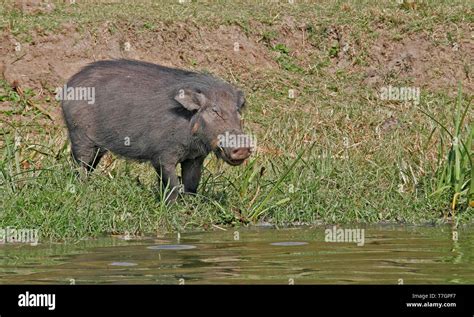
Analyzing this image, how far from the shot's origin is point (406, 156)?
1337 cm

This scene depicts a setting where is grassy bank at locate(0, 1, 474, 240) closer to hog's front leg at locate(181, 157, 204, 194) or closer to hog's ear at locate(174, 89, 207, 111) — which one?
hog's front leg at locate(181, 157, 204, 194)

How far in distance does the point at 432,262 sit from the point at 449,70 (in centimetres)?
850

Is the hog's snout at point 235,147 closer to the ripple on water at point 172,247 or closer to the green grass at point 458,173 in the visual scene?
the ripple on water at point 172,247

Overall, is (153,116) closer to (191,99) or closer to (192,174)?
(191,99)

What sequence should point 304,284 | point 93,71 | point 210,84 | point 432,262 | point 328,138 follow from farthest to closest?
point 328,138 < point 93,71 < point 210,84 < point 432,262 < point 304,284

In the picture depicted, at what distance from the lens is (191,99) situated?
12188mm

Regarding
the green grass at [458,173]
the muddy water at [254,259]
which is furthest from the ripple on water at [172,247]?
the green grass at [458,173]

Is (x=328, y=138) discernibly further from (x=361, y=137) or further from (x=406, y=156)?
(x=406, y=156)

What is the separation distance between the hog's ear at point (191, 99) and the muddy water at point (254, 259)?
4.18 ft

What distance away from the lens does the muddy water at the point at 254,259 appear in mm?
9086

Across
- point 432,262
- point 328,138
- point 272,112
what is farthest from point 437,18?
point 432,262

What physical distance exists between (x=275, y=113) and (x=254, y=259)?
21.4 feet

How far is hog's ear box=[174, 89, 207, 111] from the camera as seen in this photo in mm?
12141

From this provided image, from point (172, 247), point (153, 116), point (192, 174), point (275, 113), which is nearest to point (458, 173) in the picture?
point (192, 174)
